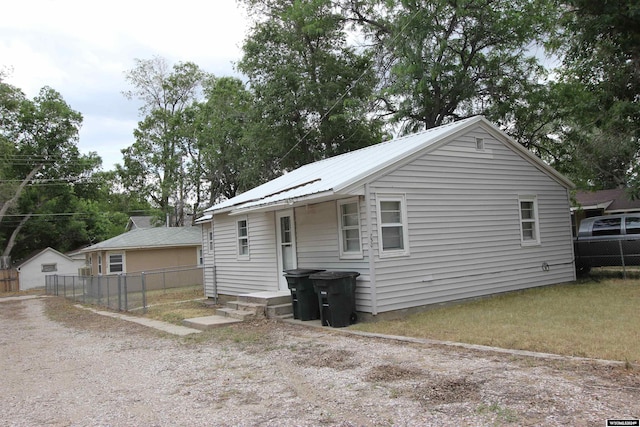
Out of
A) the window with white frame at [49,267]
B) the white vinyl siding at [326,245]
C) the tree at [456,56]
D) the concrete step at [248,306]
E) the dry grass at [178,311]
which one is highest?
the tree at [456,56]

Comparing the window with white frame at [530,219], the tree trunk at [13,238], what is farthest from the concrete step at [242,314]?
the tree trunk at [13,238]

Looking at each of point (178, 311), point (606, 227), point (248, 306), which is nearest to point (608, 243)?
point (606, 227)

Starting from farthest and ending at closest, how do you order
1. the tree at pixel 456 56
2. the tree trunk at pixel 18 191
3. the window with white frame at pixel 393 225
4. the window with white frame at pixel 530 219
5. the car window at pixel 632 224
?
1. the tree trunk at pixel 18 191
2. the tree at pixel 456 56
3. the car window at pixel 632 224
4. the window with white frame at pixel 530 219
5. the window with white frame at pixel 393 225

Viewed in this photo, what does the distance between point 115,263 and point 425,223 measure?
22.1 m

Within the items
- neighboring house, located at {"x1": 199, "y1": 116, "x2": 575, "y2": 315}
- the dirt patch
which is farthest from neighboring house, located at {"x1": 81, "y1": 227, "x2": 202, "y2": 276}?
the dirt patch

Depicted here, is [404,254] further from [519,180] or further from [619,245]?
[619,245]

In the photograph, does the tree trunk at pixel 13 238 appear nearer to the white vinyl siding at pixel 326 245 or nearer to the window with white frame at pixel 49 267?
the window with white frame at pixel 49 267

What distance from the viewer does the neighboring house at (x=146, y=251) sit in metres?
27.8

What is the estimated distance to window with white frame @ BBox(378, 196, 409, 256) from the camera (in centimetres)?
1021

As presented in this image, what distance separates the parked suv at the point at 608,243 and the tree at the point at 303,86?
1165 cm

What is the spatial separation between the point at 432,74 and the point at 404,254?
38.5 feet

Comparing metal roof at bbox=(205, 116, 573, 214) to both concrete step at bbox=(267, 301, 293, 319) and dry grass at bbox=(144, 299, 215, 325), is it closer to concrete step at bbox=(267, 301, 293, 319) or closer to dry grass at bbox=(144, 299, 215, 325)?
concrete step at bbox=(267, 301, 293, 319)

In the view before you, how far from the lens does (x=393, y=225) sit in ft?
33.9

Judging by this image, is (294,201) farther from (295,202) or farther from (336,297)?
(336,297)
